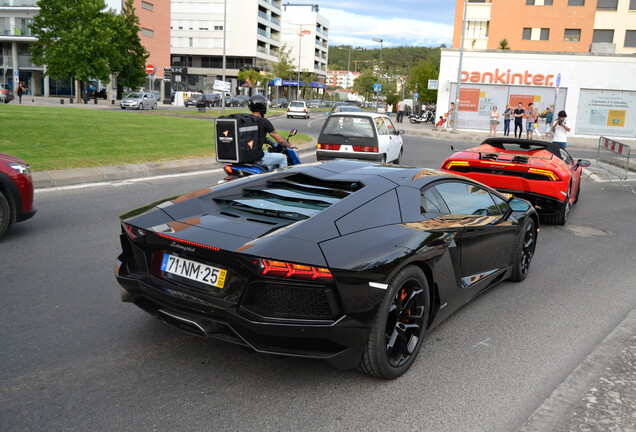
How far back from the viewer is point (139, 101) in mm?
46875

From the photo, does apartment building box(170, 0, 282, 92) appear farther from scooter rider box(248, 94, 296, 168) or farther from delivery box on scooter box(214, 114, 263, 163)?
delivery box on scooter box(214, 114, 263, 163)

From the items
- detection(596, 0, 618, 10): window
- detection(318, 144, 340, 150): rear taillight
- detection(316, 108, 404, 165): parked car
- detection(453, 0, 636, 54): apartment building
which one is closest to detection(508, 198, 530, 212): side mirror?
detection(316, 108, 404, 165): parked car

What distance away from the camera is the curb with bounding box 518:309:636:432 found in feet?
10.3

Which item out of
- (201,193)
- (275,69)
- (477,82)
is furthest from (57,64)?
(201,193)

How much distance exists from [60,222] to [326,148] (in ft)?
27.9

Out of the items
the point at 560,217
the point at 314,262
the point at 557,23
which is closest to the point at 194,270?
the point at 314,262

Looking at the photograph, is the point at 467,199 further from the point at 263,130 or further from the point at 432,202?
the point at 263,130

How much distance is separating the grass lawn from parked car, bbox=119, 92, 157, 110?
26.6 meters

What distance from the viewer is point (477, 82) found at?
3912cm

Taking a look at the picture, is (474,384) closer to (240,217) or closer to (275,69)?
(240,217)

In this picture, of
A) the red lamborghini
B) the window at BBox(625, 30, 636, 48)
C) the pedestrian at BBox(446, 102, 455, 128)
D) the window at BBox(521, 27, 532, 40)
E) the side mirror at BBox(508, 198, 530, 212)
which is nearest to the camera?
the side mirror at BBox(508, 198, 530, 212)

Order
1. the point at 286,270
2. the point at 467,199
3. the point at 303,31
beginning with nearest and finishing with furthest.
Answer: the point at 286,270, the point at 467,199, the point at 303,31

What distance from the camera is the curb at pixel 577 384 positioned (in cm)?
315

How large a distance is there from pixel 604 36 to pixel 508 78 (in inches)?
1044
